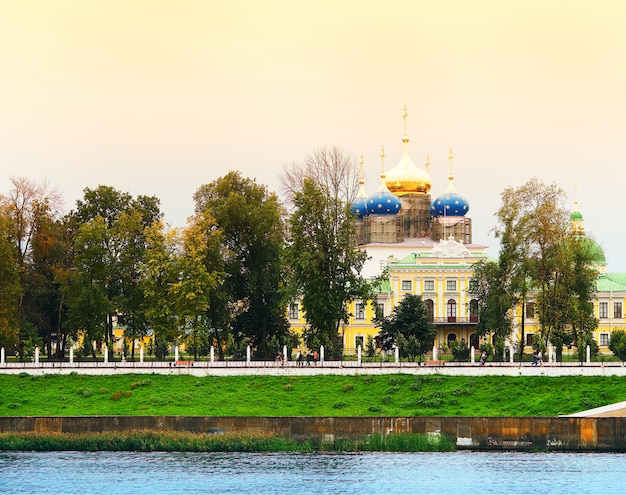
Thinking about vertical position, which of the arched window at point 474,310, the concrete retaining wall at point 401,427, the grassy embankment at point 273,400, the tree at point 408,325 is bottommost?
the concrete retaining wall at point 401,427

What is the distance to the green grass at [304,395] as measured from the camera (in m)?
66.5

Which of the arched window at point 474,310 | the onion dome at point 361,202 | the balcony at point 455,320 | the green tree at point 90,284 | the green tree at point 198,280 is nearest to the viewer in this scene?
the green tree at point 198,280

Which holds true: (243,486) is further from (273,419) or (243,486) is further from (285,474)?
(273,419)

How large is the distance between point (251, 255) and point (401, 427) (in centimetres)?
2763

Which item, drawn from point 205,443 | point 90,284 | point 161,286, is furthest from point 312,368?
point 90,284

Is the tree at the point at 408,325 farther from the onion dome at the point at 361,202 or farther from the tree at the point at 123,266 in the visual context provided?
the onion dome at the point at 361,202

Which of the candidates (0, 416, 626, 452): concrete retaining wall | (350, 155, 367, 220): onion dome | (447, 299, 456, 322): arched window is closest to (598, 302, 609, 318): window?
(447, 299, 456, 322): arched window

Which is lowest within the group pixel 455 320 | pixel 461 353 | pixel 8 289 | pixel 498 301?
pixel 461 353

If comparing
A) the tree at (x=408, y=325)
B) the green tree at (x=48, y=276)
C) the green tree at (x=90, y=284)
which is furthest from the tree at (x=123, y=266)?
the tree at (x=408, y=325)

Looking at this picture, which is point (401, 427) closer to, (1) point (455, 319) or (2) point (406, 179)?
(1) point (455, 319)

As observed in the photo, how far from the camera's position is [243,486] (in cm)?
5306

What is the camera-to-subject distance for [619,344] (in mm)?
84438

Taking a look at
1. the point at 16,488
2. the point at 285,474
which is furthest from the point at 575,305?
the point at 16,488

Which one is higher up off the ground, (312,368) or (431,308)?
(431,308)
